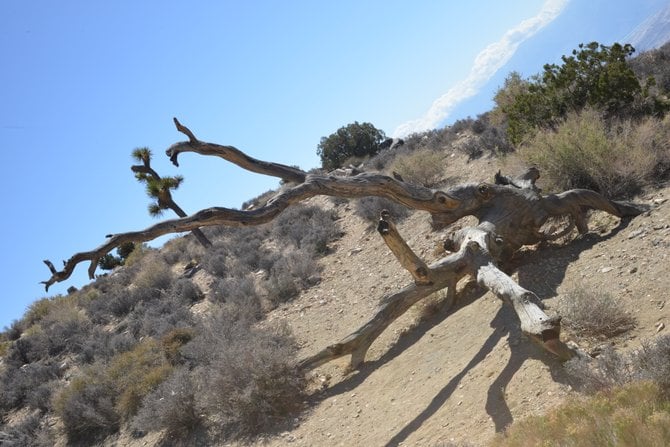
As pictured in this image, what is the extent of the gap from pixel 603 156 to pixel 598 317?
14.6ft

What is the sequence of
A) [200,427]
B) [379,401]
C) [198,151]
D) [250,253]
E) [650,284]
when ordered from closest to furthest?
[650,284] < [379,401] < [198,151] < [200,427] < [250,253]

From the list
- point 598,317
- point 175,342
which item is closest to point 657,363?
point 598,317

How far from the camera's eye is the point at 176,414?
289 inches

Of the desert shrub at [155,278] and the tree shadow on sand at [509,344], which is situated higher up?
Answer: the desert shrub at [155,278]

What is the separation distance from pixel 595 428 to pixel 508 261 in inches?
198

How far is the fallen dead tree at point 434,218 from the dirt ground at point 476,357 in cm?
35

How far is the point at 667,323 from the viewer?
4402 millimetres

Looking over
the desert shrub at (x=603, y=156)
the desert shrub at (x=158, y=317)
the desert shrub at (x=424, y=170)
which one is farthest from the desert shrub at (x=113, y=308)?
the desert shrub at (x=603, y=156)

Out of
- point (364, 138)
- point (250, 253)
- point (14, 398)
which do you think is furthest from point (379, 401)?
point (364, 138)

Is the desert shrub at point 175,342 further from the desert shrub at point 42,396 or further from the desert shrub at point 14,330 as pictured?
the desert shrub at point 14,330

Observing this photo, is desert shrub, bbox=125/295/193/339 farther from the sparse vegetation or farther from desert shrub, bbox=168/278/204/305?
desert shrub, bbox=168/278/204/305

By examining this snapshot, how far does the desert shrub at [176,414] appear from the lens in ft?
24.1

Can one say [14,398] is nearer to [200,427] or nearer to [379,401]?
[200,427]

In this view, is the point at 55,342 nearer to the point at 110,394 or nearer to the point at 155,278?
the point at 155,278
